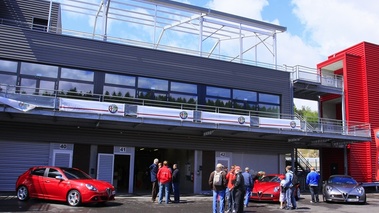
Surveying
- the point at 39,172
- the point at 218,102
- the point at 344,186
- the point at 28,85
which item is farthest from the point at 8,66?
the point at 344,186

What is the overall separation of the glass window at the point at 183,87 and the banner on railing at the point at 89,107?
464cm

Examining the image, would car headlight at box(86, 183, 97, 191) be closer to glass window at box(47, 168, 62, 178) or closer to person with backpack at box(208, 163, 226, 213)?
glass window at box(47, 168, 62, 178)

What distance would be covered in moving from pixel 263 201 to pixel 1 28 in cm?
1531

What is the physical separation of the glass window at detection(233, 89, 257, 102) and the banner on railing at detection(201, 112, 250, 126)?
116 inches

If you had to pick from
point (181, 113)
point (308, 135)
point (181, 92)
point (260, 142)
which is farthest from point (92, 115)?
point (308, 135)

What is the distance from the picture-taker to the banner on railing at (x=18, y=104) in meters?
15.4

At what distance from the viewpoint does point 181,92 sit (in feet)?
70.1

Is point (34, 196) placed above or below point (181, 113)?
below

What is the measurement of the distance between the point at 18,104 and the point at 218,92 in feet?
37.7

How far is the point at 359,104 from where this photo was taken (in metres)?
27.4

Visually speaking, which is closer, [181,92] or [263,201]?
[263,201]

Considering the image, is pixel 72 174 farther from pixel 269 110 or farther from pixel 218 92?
pixel 269 110

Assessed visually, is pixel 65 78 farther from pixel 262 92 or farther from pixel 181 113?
pixel 262 92

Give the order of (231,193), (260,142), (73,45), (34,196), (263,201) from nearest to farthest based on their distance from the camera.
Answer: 1. (231,193)
2. (34,196)
3. (263,201)
4. (73,45)
5. (260,142)
